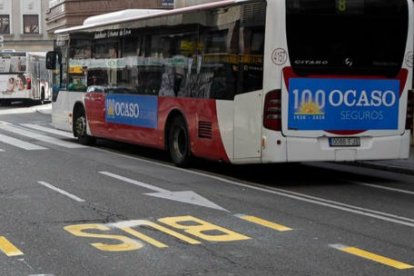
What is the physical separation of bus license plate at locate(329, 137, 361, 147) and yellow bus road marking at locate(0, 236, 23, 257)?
5.49 metres

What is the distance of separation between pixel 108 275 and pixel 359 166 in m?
8.68

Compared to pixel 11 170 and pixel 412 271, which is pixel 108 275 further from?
pixel 11 170

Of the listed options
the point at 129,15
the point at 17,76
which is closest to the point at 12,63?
the point at 17,76

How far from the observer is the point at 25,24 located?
71.1 meters

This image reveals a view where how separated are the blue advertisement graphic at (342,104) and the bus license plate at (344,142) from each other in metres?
0.17

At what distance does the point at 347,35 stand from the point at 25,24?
2556 inches

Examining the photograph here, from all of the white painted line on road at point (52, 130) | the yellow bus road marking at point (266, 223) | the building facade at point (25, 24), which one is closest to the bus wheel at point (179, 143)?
the yellow bus road marking at point (266, 223)

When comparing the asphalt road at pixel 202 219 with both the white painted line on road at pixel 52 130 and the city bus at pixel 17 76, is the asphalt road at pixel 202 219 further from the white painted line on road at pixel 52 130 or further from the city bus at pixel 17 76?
the city bus at pixel 17 76

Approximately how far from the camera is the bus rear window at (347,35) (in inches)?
402

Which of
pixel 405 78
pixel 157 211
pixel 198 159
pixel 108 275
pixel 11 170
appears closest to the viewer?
pixel 108 275

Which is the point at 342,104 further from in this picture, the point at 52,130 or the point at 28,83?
the point at 28,83

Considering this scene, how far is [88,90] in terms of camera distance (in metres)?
16.5

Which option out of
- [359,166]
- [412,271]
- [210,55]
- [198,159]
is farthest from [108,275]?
[359,166]

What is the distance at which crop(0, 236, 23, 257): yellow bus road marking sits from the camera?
635cm
